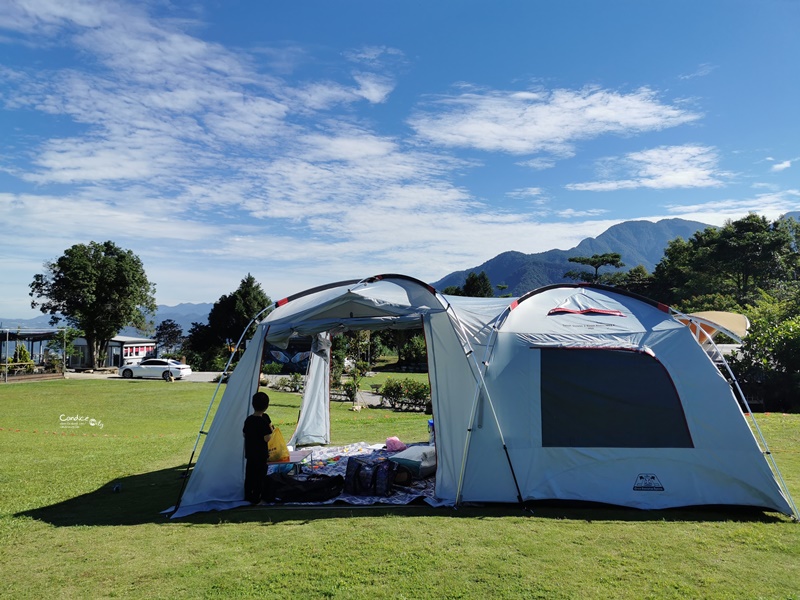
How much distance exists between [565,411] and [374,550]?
3063 mm

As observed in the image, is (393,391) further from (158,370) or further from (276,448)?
(158,370)

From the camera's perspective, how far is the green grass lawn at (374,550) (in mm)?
4672

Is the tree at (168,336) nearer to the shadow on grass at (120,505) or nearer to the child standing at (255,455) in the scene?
→ the shadow on grass at (120,505)

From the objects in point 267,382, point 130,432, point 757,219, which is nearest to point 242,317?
point 267,382

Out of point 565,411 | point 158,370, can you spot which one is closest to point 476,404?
point 565,411

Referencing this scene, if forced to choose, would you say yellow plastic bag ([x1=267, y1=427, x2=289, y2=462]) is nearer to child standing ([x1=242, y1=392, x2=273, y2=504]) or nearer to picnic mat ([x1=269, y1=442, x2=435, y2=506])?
picnic mat ([x1=269, y1=442, x2=435, y2=506])

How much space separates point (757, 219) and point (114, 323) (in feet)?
158

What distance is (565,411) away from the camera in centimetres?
720

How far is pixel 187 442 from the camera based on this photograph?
12.6 metres

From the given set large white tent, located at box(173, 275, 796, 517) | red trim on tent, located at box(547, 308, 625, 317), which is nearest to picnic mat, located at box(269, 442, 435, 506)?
large white tent, located at box(173, 275, 796, 517)

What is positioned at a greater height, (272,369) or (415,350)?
(415,350)

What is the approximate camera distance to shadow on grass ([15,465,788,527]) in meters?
6.52

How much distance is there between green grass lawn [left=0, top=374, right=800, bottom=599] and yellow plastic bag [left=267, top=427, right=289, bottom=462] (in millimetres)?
Result: 874

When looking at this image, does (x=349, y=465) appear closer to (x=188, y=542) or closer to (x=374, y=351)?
(x=188, y=542)
